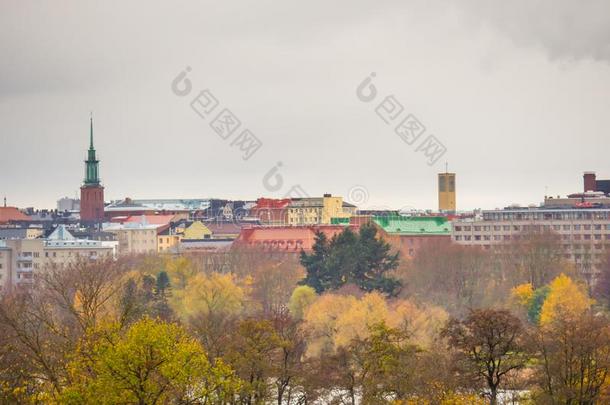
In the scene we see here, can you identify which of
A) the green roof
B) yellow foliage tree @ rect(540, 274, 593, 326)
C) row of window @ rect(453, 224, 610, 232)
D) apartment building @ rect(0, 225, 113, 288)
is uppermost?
the green roof

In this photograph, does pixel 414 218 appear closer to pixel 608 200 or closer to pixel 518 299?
pixel 608 200

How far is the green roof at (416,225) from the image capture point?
17425 centimetres

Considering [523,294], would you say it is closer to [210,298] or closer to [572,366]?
[210,298]

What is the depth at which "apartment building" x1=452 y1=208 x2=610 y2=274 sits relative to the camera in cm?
14712

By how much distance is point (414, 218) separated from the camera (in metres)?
178

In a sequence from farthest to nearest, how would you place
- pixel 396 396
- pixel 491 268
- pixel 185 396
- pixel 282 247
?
pixel 282 247 → pixel 491 268 → pixel 396 396 → pixel 185 396

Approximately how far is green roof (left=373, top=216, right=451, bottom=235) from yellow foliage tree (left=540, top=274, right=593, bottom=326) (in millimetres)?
67886

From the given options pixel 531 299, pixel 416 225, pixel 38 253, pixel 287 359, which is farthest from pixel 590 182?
pixel 287 359

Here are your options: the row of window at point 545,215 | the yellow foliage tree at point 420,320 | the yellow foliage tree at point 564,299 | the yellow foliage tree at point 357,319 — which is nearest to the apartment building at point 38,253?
the row of window at point 545,215

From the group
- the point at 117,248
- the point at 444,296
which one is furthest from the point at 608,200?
the point at 444,296

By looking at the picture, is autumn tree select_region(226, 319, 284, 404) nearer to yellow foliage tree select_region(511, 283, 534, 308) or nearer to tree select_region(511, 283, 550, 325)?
tree select_region(511, 283, 550, 325)

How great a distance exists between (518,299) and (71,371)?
59.6m

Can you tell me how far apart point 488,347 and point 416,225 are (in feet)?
396

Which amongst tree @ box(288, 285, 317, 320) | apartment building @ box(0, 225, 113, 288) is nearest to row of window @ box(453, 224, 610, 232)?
apartment building @ box(0, 225, 113, 288)
